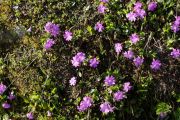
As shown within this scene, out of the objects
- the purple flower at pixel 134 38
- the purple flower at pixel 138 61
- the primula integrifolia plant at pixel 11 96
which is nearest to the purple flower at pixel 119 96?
the purple flower at pixel 138 61

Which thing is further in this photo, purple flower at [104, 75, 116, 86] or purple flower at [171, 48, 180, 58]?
purple flower at [171, 48, 180, 58]

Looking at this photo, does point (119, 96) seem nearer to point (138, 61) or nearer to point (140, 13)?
point (138, 61)

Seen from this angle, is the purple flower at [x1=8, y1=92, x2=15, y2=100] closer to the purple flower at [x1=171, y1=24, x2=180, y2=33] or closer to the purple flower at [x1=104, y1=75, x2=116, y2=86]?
the purple flower at [x1=104, y1=75, x2=116, y2=86]

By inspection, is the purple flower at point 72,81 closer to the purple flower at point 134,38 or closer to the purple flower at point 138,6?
the purple flower at point 134,38

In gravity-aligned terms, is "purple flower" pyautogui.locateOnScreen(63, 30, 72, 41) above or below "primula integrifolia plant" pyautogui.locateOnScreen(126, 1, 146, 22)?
below

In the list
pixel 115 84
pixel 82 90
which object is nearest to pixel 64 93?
pixel 82 90

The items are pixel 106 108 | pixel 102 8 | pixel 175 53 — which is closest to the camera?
pixel 106 108

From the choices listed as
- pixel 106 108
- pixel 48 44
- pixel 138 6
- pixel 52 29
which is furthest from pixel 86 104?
pixel 138 6

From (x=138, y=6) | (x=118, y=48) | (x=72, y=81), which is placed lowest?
(x=72, y=81)

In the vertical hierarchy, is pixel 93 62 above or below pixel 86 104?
above

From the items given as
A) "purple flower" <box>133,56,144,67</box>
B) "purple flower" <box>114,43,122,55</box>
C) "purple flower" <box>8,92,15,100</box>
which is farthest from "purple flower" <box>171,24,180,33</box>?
"purple flower" <box>8,92,15,100</box>

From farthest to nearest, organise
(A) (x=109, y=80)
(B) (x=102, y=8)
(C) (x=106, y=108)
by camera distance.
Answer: (B) (x=102, y=8) → (A) (x=109, y=80) → (C) (x=106, y=108)

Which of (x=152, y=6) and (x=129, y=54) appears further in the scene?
(x=152, y=6)
